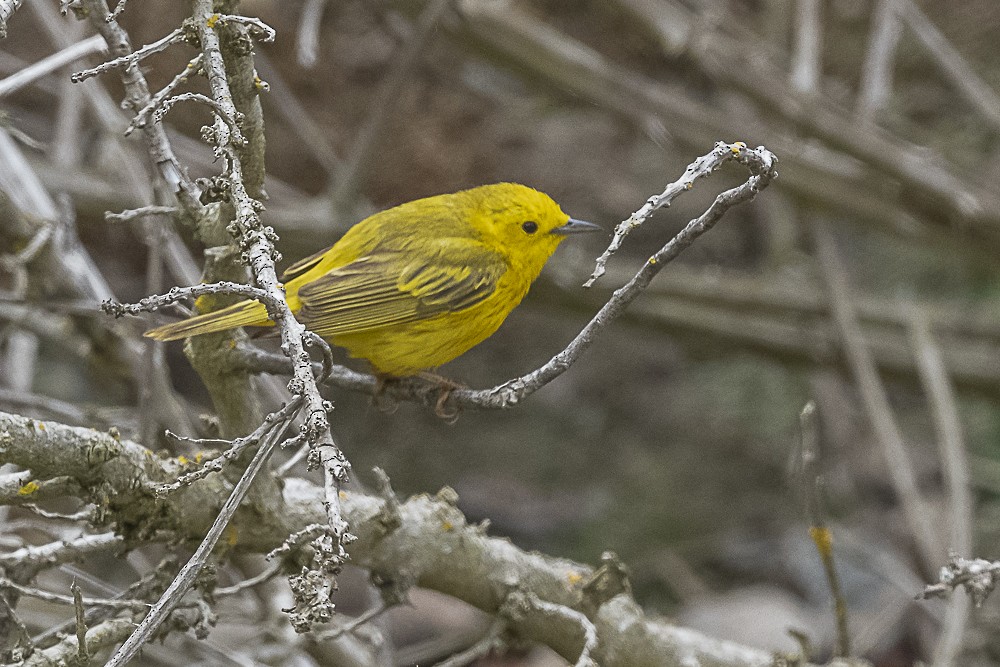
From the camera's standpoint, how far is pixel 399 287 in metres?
3.55

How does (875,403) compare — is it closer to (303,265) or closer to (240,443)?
(303,265)

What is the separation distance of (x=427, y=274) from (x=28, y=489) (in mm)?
1693

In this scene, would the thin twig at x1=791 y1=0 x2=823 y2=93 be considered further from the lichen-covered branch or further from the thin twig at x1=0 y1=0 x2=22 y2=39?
the thin twig at x1=0 y1=0 x2=22 y2=39

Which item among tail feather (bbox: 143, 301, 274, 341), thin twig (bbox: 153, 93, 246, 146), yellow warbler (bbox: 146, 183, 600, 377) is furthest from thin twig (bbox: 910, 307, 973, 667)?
thin twig (bbox: 153, 93, 246, 146)

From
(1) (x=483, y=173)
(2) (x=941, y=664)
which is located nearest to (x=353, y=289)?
(2) (x=941, y=664)

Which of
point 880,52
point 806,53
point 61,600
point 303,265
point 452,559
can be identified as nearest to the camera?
point 61,600

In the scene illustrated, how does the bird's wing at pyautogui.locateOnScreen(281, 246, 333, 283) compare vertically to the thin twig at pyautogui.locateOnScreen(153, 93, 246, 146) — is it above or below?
above

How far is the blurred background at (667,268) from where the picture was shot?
493 cm

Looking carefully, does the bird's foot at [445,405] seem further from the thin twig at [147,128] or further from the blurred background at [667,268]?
the blurred background at [667,268]

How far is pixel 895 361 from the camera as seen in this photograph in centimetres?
584

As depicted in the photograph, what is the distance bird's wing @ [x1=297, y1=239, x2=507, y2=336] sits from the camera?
3.31 meters

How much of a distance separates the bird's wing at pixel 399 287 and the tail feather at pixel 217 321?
1.73 ft

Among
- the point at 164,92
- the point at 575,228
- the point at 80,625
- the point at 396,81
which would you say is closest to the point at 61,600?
the point at 80,625

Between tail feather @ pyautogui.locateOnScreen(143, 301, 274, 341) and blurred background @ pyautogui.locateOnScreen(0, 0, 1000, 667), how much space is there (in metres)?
1.33
